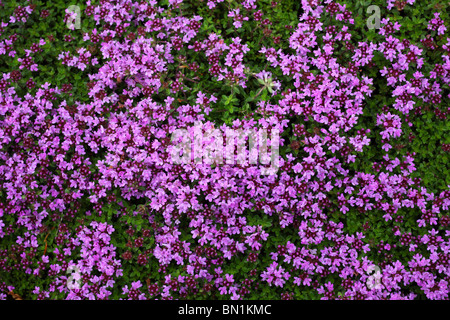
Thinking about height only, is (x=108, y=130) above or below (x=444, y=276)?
above

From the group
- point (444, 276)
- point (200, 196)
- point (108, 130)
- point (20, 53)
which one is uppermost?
point (20, 53)

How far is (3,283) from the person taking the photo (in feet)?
18.6

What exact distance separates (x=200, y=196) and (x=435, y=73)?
3.63m

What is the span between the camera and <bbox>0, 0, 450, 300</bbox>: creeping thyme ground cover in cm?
541

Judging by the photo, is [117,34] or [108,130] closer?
[108,130]

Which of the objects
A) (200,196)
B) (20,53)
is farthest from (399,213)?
(20,53)

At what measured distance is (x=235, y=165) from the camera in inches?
213

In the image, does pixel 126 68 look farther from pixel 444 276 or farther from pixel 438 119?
pixel 444 276

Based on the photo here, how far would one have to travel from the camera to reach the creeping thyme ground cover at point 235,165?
17.7ft

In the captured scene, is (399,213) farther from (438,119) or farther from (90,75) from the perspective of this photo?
(90,75)

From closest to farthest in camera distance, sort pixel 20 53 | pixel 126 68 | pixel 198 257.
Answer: pixel 198 257 → pixel 126 68 → pixel 20 53

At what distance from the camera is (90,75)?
5.93 metres

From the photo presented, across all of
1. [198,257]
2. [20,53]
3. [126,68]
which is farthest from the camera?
[20,53]

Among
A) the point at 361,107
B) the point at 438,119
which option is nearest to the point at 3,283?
the point at 361,107
